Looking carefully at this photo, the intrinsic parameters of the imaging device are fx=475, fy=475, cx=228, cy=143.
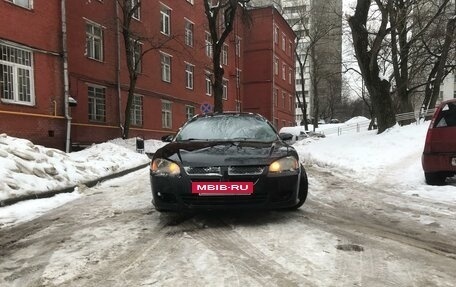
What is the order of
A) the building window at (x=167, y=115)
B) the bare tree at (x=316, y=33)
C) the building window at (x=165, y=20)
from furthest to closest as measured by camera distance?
the bare tree at (x=316, y=33) → the building window at (x=165, y=20) → the building window at (x=167, y=115)

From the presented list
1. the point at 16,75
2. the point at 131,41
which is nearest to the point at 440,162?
the point at 16,75

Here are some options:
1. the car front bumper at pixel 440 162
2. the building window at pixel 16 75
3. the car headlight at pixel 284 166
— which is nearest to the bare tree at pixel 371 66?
the car front bumper at pixel 440 162

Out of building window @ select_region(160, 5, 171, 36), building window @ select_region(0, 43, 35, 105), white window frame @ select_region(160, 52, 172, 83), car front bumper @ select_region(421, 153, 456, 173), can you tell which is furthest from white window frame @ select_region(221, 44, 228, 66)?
car front bumper @ select_region(421, 153, 456, 173)

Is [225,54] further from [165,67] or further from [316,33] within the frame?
[165,67]

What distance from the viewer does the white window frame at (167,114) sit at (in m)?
29.2

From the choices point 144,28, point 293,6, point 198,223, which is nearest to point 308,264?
point 198,223

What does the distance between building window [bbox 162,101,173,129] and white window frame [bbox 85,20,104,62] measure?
269 inches

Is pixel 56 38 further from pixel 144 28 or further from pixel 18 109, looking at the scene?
pixel 144 28

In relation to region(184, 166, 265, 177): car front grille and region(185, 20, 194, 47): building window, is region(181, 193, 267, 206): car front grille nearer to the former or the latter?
region(184, 166, 265, 177): car front grille

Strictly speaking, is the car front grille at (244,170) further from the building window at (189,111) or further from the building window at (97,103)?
the building window at (189,111)

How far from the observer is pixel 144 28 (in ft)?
88.4

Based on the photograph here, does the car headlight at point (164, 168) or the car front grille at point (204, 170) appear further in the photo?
the car headlight at point (164, 168)

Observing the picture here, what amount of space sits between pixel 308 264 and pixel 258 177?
1480 millimetres

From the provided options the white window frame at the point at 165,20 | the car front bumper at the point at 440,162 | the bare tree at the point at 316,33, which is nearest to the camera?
the car front bumper at the point at 440,162
